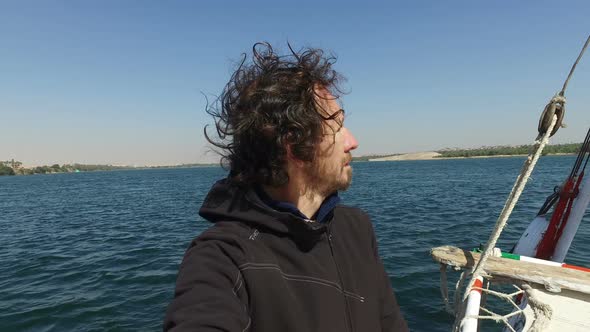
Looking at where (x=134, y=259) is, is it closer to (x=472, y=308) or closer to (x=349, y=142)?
(x=472, y=308)

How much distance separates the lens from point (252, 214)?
1761 mm

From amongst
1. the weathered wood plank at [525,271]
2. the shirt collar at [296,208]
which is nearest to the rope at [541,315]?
the weathered wood plank at [525,271]

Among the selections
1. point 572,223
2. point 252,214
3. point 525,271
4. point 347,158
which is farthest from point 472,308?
point 572,223

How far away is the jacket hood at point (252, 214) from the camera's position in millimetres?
1752

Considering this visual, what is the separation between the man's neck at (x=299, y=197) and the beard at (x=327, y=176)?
0.04 m

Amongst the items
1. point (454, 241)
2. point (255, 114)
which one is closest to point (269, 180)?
point (255, 114)

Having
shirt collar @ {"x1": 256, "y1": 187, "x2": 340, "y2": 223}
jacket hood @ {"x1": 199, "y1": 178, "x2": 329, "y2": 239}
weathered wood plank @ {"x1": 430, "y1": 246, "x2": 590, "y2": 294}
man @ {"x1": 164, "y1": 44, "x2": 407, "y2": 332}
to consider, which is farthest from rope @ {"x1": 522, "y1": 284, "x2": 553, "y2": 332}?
jacket hood @ {"x1": 199, "y1": 178, "x2": 329, "y2": 239}

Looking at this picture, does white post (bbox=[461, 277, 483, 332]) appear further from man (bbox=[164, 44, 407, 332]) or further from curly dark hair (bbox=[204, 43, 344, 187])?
curly dark hair (bbox=[204, 43, 344, 187])

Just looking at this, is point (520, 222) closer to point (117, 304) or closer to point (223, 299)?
point (117, 304)

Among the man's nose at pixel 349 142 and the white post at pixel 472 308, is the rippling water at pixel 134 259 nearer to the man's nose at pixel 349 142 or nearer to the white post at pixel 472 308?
the white post at pixel 472 308

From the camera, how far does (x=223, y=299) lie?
1.46 m

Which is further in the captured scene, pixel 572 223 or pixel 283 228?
pixel 572 223

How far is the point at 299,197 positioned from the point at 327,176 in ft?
0.70

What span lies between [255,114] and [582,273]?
12.0 ft
